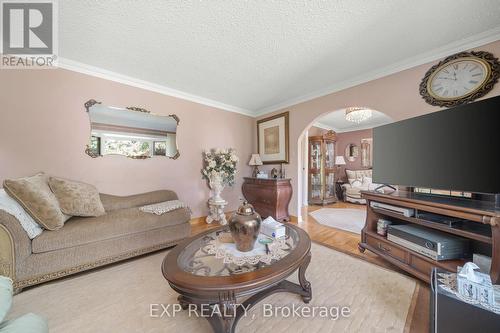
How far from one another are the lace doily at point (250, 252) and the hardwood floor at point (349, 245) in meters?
0.92

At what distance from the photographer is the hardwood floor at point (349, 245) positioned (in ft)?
3.85

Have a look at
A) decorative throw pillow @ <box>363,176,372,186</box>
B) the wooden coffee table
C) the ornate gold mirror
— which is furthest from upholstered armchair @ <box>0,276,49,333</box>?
the ornate gold mirror

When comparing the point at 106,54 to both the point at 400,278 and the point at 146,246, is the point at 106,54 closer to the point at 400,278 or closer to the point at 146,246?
the point at 146,246

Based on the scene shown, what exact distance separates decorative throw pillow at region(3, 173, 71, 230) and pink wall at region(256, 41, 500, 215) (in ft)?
10.5

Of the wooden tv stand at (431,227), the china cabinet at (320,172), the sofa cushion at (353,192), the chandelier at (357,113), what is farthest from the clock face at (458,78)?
the sofa cushion at (353,192)

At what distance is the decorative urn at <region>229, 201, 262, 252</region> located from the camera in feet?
4.00

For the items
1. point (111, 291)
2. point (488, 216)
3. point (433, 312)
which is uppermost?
point (488, 216)

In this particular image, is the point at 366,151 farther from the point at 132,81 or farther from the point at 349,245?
the point at 132,81

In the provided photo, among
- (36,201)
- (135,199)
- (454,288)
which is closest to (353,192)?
(454,288)

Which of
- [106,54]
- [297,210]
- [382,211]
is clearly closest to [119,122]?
[106,54]

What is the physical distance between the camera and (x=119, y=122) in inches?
96.7

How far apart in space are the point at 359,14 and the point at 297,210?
2.80 m

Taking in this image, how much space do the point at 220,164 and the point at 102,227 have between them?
6.05 feet

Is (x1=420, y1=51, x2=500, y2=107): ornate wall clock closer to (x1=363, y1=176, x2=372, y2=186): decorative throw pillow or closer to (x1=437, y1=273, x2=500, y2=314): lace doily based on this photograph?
(x1=437, y1=273, x2=500, y2=314): lace doily
